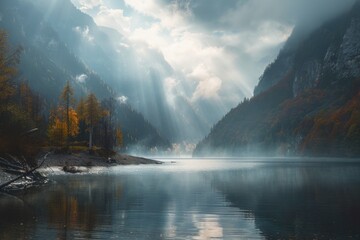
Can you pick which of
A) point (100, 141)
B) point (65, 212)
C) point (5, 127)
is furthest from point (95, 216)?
point (100, 141)

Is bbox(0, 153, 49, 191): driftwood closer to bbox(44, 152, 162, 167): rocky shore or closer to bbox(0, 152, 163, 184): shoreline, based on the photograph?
bbox(0, 152, 163, 184): shoreline

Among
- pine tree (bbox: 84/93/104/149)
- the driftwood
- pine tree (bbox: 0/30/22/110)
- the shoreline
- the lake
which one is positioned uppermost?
pine tree (bbox: 84/93/104/149)

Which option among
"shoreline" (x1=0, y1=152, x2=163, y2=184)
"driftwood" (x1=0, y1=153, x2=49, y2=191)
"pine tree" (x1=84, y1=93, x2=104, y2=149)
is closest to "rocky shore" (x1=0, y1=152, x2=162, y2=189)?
"shoreline" (x1=0, y1=152, x2=163, y2=184)

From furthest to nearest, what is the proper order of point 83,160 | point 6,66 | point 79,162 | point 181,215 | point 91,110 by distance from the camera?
point 91,110 → point 83,160 → point 79,162 → point 6,66 → point 181,215

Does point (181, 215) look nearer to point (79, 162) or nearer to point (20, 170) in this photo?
point (20, 170)

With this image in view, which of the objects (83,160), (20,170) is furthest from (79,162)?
(20,170)

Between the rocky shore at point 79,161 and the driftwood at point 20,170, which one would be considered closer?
the driftwood at point 20,170

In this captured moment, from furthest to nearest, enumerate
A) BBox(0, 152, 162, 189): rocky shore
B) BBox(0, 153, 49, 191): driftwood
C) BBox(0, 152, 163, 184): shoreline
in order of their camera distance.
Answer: BBox(0, 152, 162, 189): rocky shore
BBox(0, 152, 163, 184): shoreline
BBox(0, 153, 49, 191): driftwood

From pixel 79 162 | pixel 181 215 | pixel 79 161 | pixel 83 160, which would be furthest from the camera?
pixel 83 160

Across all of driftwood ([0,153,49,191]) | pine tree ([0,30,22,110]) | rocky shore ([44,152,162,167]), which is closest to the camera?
driftwood ([0,153,49,191])

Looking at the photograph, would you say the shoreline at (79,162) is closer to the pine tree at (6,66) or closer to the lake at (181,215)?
the pine tree at (6,66)

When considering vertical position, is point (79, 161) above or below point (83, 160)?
below

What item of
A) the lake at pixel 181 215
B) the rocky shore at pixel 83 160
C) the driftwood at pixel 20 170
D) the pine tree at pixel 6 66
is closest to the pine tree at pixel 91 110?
the rocky shore at pixel 83 160

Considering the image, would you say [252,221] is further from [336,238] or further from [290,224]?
[336,238]
